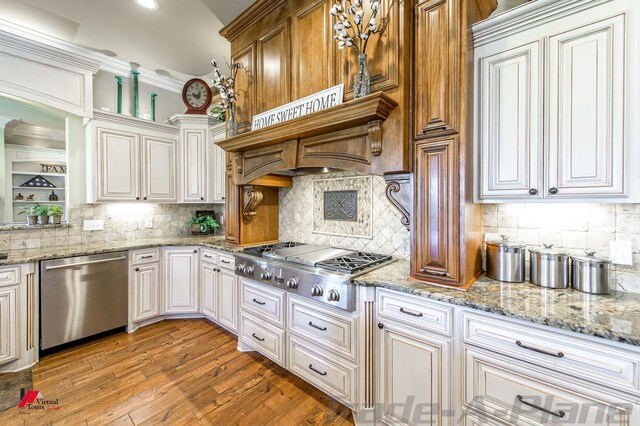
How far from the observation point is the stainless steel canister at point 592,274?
4.56ft

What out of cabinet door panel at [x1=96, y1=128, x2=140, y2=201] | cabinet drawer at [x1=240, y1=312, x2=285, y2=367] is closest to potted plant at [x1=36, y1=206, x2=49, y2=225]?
cabinet door panel at [x1=96, y1=128, x2=140, y2=201]

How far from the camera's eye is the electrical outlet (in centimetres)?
316

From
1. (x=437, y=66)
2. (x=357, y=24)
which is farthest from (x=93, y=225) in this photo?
(x=437, y=66)

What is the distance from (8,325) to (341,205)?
10.0 feet

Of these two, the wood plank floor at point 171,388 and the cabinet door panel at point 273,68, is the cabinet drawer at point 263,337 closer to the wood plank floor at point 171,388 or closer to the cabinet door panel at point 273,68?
the wood plank floor at point 171,388

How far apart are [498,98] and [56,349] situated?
4313 millimetres

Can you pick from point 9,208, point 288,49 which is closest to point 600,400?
point 288,49

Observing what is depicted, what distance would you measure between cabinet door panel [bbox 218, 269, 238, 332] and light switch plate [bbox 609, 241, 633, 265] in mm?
2822

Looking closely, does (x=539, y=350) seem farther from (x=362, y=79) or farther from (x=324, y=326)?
(x=362, y=79)

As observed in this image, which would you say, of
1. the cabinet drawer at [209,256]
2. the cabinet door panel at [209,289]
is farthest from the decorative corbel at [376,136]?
the cabinet door panel at [209,289]

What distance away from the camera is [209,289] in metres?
3.12

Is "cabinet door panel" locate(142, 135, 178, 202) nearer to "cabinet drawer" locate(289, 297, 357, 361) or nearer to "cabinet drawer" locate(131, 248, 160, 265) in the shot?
"cabinet drawer" locate(131, 248, 160, 265)

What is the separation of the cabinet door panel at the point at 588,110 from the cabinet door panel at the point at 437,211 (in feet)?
1.63

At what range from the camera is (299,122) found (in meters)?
2.06
